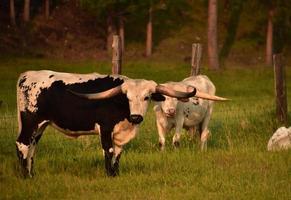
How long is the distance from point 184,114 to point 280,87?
307cm

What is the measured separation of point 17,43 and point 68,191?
3253 cm

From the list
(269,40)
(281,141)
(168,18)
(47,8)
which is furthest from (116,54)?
(168,18)

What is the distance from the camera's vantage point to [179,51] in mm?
42156

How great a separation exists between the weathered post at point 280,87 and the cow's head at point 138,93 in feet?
18.3

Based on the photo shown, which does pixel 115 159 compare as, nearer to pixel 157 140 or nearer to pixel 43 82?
pixel 43 82

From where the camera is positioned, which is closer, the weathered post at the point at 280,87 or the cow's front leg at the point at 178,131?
the cow's front leg at the point at 178,131

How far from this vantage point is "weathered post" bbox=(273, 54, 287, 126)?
50.0 ft

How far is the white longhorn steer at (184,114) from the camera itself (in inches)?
503

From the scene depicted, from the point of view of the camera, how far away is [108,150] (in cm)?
1005

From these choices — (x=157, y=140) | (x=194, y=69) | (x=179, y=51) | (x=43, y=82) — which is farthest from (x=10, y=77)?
(x=43, y=82)

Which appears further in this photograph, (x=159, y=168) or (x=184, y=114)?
(x=184, y=114)

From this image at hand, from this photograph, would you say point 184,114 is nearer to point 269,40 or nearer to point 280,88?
point 280,88

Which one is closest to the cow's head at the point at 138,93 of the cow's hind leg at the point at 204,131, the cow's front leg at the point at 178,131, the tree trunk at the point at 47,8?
the cow's front leg at the point at 178,131

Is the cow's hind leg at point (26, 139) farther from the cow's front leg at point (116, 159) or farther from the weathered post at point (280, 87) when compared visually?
the weathered post at point (280, 87)
